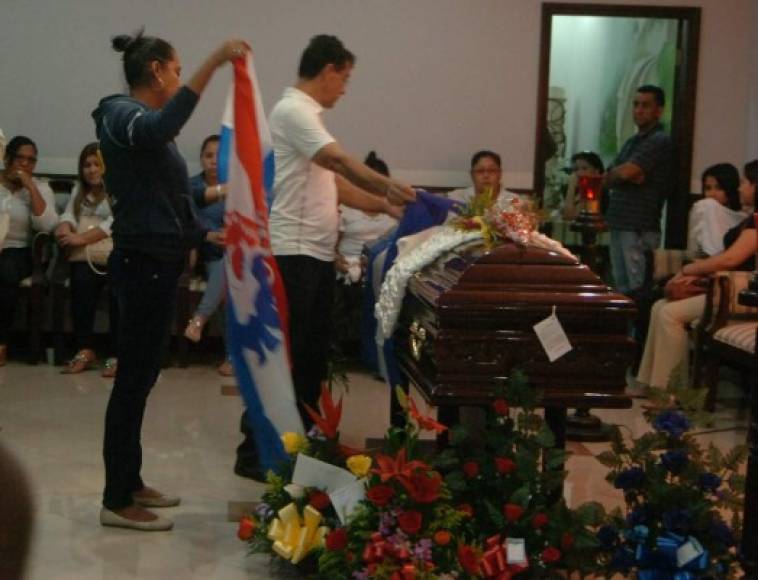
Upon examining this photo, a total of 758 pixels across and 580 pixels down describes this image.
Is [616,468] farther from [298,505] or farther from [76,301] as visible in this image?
[76,301]

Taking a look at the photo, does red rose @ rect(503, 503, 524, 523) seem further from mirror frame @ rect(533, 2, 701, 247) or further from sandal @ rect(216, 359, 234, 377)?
mirror frame @ rect(533, 2, 701, 247)

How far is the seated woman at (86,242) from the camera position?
623cm

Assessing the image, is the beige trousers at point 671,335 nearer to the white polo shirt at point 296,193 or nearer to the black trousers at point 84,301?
the white polo shirt at point 296,193

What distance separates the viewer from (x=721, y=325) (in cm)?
555

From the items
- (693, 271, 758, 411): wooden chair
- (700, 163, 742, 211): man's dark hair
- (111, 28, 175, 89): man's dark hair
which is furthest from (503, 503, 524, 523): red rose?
(700, 163, 742, 211): man's dark hair

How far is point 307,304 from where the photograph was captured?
12.5ft

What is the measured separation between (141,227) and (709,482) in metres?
1.66

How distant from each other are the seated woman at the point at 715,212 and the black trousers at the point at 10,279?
3573 millimetres

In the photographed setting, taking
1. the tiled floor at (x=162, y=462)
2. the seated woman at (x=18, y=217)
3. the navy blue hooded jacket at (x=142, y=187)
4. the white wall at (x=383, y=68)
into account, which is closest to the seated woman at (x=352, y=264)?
the tiled floor at (x=162, y=462)

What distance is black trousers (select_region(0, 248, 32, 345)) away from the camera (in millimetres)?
6223

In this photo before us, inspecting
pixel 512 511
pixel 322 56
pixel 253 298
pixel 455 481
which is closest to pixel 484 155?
pixel 322 56

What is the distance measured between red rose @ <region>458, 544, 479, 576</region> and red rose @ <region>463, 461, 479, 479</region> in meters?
0.21

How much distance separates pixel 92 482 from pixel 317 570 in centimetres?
123

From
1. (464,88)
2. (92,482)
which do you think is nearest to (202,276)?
(464,88)
